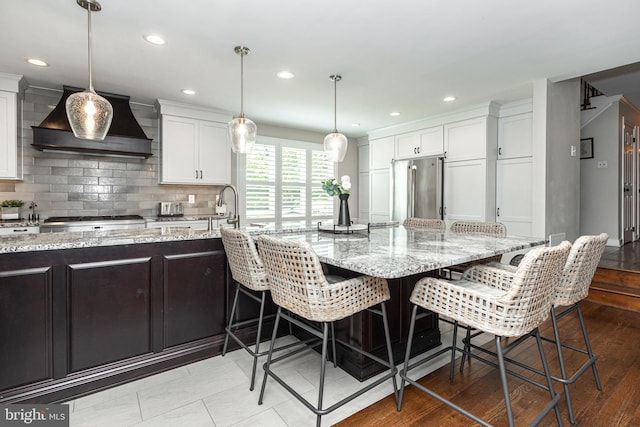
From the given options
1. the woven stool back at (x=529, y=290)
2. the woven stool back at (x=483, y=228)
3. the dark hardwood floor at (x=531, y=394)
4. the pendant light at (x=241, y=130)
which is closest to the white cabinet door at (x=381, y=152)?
the woven stool back at (x=483, y=228)

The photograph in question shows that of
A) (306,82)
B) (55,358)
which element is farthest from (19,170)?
(306,82)

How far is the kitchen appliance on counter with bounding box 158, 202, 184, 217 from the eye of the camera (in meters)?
4.51

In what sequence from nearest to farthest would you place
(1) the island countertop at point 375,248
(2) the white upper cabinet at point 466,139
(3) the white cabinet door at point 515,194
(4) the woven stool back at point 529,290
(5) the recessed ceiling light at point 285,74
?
(4) the woven stool back at point 529,290, (1) the island countertop at point 375,248, (5) the recessed ceiling light at point 285,74, (3) the white cabinet door at point 515,194, (2) the white upper cabinet at point 466,139

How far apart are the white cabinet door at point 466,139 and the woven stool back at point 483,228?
2.02m

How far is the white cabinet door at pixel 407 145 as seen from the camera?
526 cm

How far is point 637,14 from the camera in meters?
2.26

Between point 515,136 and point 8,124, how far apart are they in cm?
582

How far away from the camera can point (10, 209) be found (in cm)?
364

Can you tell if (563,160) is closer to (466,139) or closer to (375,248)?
(466,139)

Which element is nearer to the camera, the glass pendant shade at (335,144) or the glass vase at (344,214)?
the glass vase at (344,214)

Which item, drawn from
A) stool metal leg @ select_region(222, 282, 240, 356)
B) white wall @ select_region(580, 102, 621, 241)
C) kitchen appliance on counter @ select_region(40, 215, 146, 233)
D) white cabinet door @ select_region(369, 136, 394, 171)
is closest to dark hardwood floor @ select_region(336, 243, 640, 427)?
stool metal leg @ select_region(222, 282, 240, 356)

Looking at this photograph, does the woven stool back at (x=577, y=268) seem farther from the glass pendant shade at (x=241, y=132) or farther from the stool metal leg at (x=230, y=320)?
the glass pendant shade at (x=241, y=132)

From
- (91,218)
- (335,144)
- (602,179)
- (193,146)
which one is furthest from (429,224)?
(602,179)

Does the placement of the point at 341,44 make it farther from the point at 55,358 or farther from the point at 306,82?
the point at 55,358
